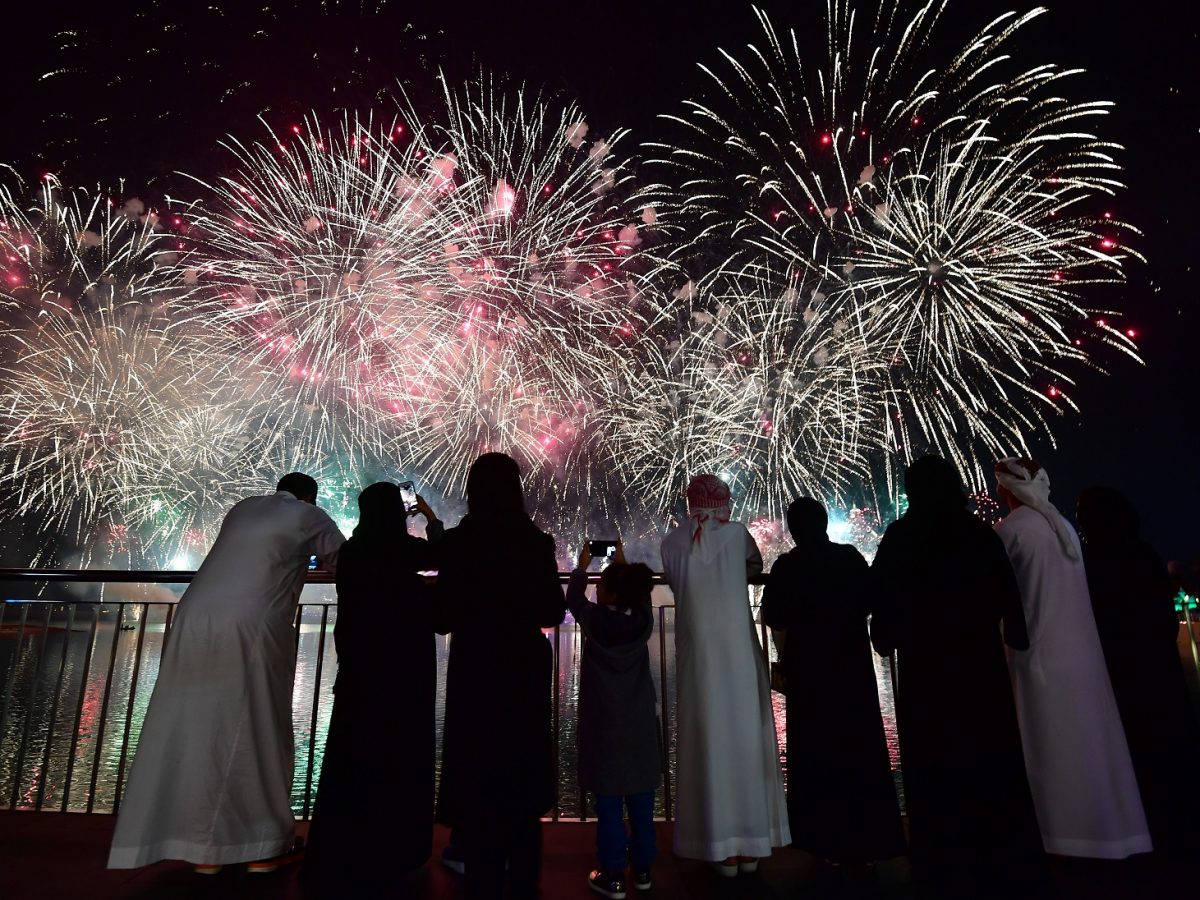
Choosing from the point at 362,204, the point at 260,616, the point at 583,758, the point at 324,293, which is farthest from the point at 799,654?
the point at 324,293

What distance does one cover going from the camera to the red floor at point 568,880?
10.3ft

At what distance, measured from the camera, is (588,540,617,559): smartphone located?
379cm

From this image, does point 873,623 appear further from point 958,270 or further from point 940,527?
point 958,270

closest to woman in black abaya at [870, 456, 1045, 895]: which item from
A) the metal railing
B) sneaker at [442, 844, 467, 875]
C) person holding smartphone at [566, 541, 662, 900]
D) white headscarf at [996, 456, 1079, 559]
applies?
white headscarf at [996, 456, 1079, 559]

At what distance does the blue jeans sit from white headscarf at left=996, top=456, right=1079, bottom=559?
2.55m

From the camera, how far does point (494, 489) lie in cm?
309

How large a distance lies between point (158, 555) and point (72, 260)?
95.5 ft

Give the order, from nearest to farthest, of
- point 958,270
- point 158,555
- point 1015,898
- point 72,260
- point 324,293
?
point 1015,898, point 958,270, point 324,293, point 72,260, point 158,555

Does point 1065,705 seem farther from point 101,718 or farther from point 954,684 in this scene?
A: point 101,718

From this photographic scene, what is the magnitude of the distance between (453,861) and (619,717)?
1.05 meters

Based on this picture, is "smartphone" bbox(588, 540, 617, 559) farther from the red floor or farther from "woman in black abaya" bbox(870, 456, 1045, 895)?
the red floor


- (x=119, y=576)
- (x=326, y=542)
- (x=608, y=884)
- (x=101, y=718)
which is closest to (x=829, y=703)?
(x=608, y=884)

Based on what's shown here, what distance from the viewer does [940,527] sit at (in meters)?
3.51

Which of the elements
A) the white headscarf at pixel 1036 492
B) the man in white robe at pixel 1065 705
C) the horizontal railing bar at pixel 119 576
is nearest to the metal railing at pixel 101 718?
the horizontal railing bar at pixel 119 576
